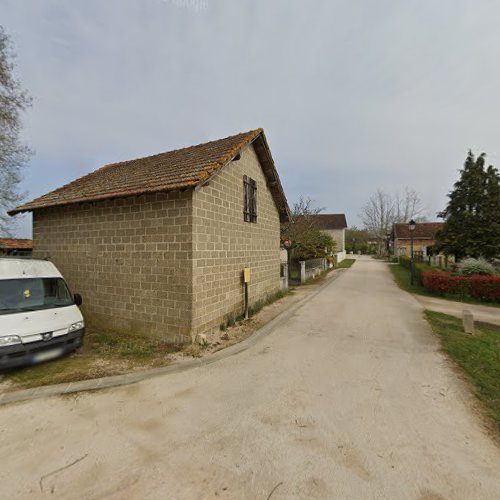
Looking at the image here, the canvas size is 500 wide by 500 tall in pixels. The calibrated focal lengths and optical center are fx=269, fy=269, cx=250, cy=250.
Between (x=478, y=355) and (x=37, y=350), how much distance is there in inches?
325

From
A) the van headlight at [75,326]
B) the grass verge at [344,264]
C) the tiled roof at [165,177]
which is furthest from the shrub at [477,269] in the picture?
the van headlight at [75,326]

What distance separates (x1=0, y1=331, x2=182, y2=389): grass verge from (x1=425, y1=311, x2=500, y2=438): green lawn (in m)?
5.18

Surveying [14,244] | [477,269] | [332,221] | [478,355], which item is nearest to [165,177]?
[478,355]

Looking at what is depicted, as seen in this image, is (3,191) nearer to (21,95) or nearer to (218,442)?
(21,95)

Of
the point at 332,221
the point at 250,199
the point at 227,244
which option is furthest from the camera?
the point at 332,221

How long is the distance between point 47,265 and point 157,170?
3.70 meters

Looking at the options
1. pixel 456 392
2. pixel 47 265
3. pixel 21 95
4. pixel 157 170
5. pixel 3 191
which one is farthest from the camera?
pixel 3 191

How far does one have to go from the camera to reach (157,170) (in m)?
7.82

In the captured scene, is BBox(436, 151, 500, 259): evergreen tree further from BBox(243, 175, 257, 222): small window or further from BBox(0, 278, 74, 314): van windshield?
BBox(0, 278, 74, 314): van windshield

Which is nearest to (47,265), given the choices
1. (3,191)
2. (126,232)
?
(126,232)

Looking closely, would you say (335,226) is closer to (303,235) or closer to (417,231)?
(417,231)

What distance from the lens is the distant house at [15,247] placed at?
60.9 feet

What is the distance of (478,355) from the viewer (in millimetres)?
5410

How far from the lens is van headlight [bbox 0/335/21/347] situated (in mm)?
4225
